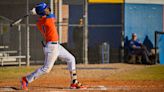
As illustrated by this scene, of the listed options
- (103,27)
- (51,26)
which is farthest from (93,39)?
(51,26)

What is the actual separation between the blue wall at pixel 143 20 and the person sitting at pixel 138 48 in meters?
0.74

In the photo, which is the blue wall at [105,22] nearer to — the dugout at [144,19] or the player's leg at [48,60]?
the dugout at [144,19]

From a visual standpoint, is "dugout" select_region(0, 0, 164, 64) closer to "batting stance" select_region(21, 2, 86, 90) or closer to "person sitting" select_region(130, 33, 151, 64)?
"person sitting" select_region(130, 33, 151, 64)

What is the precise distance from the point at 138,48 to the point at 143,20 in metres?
1.90

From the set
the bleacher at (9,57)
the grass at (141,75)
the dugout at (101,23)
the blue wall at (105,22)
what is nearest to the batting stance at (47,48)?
the grass at (141,75)

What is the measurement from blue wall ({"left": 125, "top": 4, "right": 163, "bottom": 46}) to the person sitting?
2.42 feet

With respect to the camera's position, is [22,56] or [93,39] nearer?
[22,56]

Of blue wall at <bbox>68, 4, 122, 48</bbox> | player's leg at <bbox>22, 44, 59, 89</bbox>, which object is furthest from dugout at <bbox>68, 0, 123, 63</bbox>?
player's leg at <bbox>22, 44, 59, 89</bbox>

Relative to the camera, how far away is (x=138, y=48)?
22359 mm

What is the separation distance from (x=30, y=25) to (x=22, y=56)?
143 cm

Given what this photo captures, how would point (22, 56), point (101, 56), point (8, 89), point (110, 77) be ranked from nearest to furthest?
point (8, 89) < point (110, 77) < point (22, 56) < point (101, 56)

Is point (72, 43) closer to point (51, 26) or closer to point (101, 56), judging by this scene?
point (101, 56)

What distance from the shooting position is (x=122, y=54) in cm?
2300

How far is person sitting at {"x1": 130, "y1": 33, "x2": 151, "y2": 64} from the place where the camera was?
2222cm
